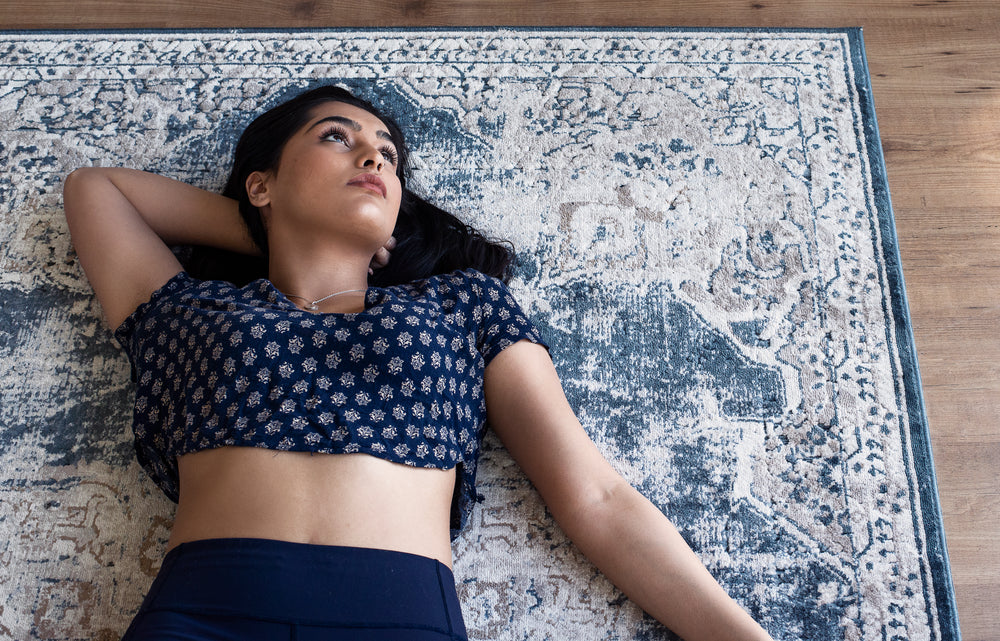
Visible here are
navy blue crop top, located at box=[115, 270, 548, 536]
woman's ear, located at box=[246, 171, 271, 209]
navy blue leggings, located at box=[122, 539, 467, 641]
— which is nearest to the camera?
navy blue leggings, located at box=[122, 539, 467, 641]

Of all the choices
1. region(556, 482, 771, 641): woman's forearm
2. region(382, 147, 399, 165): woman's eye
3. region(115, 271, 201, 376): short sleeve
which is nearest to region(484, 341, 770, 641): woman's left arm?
region(556, 482, 771, 641): woman's forearm

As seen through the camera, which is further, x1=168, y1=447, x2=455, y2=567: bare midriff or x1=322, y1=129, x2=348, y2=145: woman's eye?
x1=322, y1=129, x2=348, y2=145: woman's eye

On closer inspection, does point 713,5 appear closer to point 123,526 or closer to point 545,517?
point 545,517

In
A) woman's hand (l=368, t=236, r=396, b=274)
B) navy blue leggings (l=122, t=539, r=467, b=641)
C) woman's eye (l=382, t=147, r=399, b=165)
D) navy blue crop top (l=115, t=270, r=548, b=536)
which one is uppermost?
woman's eye (l=382, t=147, r=399, b=165)

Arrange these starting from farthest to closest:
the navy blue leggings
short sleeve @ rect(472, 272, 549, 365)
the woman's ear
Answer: the woman's ear < short sleeve @ rect(472, 272, 549, 365) < the navy blue leggings

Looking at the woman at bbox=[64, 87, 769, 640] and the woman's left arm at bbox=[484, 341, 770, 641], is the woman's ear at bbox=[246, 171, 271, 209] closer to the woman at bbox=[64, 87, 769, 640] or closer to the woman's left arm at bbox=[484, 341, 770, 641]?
the woman at bbox=[64, 87, 769, 640]

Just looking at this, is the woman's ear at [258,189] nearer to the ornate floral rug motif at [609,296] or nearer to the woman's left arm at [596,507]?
the ornate floral rug motif at [609,296]

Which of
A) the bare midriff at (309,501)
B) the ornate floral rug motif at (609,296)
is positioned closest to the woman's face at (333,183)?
the ornate floral rug motif at (609,296)

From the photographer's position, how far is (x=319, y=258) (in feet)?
4.13

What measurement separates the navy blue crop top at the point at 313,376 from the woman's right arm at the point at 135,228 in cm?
7

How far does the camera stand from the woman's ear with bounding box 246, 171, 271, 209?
1.31m

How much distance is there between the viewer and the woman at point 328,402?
0.97 metres

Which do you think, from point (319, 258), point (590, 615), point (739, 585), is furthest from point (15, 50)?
point (739, 585)

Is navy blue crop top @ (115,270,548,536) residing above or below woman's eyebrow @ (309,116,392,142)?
below
